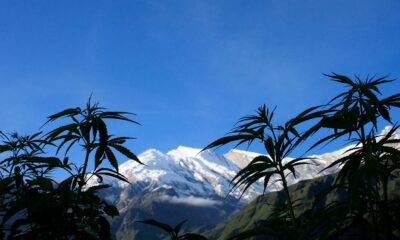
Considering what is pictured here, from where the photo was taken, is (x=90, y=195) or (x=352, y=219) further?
(x=90, y=195)

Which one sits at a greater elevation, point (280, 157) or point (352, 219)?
point (280, 157)

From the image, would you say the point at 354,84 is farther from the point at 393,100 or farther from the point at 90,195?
the point at 90,195

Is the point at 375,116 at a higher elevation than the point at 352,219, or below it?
higher

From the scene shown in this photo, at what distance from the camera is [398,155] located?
11.6ft

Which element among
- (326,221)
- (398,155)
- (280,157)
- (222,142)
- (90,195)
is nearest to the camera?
(326,221)

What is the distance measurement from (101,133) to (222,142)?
Answer: 1.52 m

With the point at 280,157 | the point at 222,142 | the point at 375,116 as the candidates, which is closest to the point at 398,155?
the point at 375,116

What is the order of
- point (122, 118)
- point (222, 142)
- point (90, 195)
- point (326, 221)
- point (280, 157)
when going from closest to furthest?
point (326, 221) < point (222, 142) < point (280, 157) < point (122, 118) < point (90, 195)

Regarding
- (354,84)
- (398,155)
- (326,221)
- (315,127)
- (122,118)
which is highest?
(122,118)

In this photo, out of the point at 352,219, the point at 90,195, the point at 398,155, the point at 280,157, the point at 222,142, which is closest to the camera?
the point at 398,155

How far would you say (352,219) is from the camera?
13.0 ft

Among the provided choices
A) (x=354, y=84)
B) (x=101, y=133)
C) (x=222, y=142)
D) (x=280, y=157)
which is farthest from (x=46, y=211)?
(x=354, y=84)

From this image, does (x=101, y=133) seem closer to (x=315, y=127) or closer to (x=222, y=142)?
(x=222, y=142)

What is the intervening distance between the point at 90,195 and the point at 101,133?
124 centimetres
